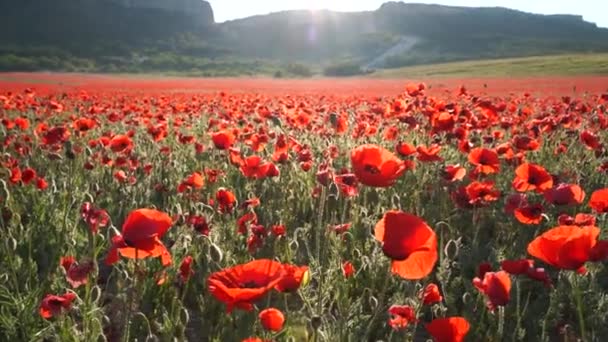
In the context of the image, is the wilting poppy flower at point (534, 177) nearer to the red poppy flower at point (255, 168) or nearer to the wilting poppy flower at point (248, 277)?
the red poppy flower at point (255, 168)

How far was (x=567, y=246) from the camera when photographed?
1.62 m

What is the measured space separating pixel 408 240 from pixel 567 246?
448 mm

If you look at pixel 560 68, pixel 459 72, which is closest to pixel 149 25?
pixel 459 72

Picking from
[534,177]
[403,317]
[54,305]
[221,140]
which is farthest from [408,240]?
[221,140]

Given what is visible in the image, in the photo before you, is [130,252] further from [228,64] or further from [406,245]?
[228,64]

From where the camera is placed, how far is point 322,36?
141 meters

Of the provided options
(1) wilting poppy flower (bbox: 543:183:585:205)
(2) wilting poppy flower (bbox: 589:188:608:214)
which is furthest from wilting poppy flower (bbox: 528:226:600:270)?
(1) wilting poppy flower (bbox: 543:183:585:205)

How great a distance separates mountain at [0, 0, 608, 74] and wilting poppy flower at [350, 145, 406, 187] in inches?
3179

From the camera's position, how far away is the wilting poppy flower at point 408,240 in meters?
1.54

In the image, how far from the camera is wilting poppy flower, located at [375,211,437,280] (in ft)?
5.04

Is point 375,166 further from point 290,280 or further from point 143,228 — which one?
point 143,228

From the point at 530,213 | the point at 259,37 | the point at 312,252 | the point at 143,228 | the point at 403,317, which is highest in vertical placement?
the point at 259,37

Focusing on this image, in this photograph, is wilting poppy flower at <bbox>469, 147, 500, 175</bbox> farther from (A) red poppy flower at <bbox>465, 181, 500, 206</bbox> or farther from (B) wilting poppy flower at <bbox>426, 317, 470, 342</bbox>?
(B) wilting poppy flower at <bbox>426, 317, 470, 342</bbox>

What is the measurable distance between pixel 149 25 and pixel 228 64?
146 ft
